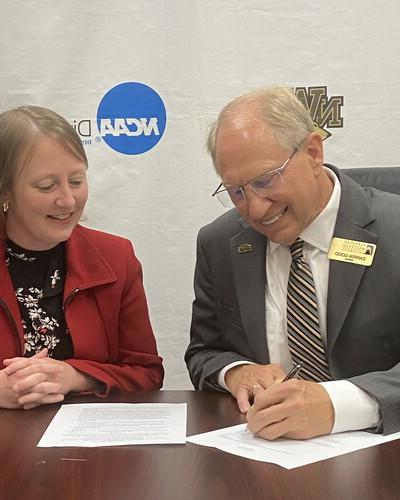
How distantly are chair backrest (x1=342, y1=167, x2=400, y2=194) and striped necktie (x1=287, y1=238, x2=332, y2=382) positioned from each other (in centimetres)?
35

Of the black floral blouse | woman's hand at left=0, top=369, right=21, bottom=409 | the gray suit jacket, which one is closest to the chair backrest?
the gray suit jacket

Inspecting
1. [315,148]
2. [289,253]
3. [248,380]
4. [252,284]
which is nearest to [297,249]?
[289,253]

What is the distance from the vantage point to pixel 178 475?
1234 millimetres

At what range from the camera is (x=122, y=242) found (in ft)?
6.95

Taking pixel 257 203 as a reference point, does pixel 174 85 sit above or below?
above

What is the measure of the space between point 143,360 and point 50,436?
0.59 meters

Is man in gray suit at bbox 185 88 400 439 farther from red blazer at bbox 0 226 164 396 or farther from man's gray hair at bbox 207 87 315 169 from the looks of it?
red blazer at bbox 0 226 164 396

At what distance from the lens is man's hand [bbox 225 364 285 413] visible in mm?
1625

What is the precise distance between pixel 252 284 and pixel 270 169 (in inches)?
13.6

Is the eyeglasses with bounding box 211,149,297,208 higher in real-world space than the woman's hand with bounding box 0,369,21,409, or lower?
higher

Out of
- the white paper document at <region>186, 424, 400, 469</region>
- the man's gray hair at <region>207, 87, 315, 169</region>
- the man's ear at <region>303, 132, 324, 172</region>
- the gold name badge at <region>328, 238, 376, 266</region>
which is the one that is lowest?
the white paper document at <region>186, 424, 400, 469</region>

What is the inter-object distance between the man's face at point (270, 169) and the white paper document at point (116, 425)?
1.57ft

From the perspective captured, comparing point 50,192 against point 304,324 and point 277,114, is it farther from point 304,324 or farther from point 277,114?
point 304,324

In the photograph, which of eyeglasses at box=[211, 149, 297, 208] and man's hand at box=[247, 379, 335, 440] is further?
eyeglasses at box=[211, 149, 297, 208]
